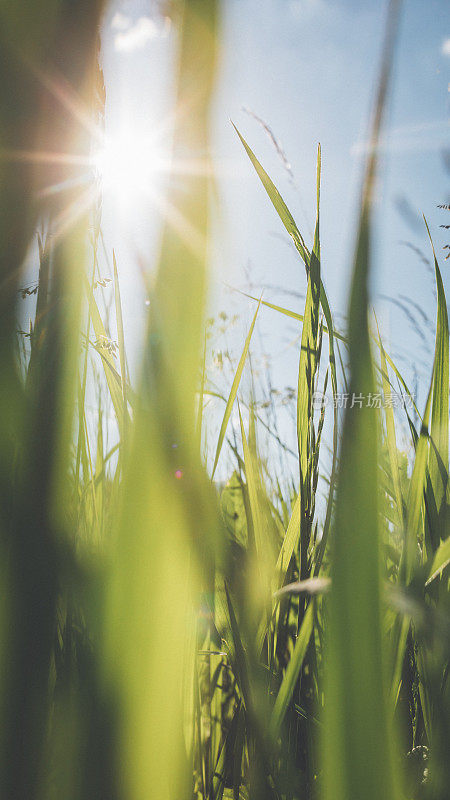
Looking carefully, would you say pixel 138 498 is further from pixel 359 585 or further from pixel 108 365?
pixel 108 365

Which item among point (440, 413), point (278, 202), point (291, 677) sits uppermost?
point (278, 202)

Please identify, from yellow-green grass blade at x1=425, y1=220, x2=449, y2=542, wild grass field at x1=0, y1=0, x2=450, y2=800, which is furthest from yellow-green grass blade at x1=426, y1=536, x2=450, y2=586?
yellow-green grass blade at x1=425, y1=220, x2=449, y2=542

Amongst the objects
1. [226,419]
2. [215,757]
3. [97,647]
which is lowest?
[215,757]

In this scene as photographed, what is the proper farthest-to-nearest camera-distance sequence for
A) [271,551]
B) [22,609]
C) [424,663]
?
1. [271,551]
2. [424,663]
3. [22,609]

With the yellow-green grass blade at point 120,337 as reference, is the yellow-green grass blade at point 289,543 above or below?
below

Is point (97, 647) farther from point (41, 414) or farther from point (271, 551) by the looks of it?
point (271, 551)

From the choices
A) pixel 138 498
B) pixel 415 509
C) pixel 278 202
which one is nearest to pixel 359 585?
pixel 138 498

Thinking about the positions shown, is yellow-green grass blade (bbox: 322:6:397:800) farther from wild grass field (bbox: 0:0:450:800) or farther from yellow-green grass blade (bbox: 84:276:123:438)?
yellow-green grass blade (bbox: 84:276:123:438)

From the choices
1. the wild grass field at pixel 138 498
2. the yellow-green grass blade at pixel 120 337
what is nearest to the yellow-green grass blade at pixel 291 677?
the wild grass field at pixel 138 498

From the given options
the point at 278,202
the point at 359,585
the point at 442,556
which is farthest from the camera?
the point at 278,202

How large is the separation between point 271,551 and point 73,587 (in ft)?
0.83

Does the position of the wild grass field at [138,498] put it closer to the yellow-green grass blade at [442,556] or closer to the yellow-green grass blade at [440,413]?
the yellow-green grass blade at [442,556]

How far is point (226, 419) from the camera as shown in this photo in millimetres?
333

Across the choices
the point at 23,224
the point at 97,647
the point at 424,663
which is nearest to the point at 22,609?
the point at 97,647
